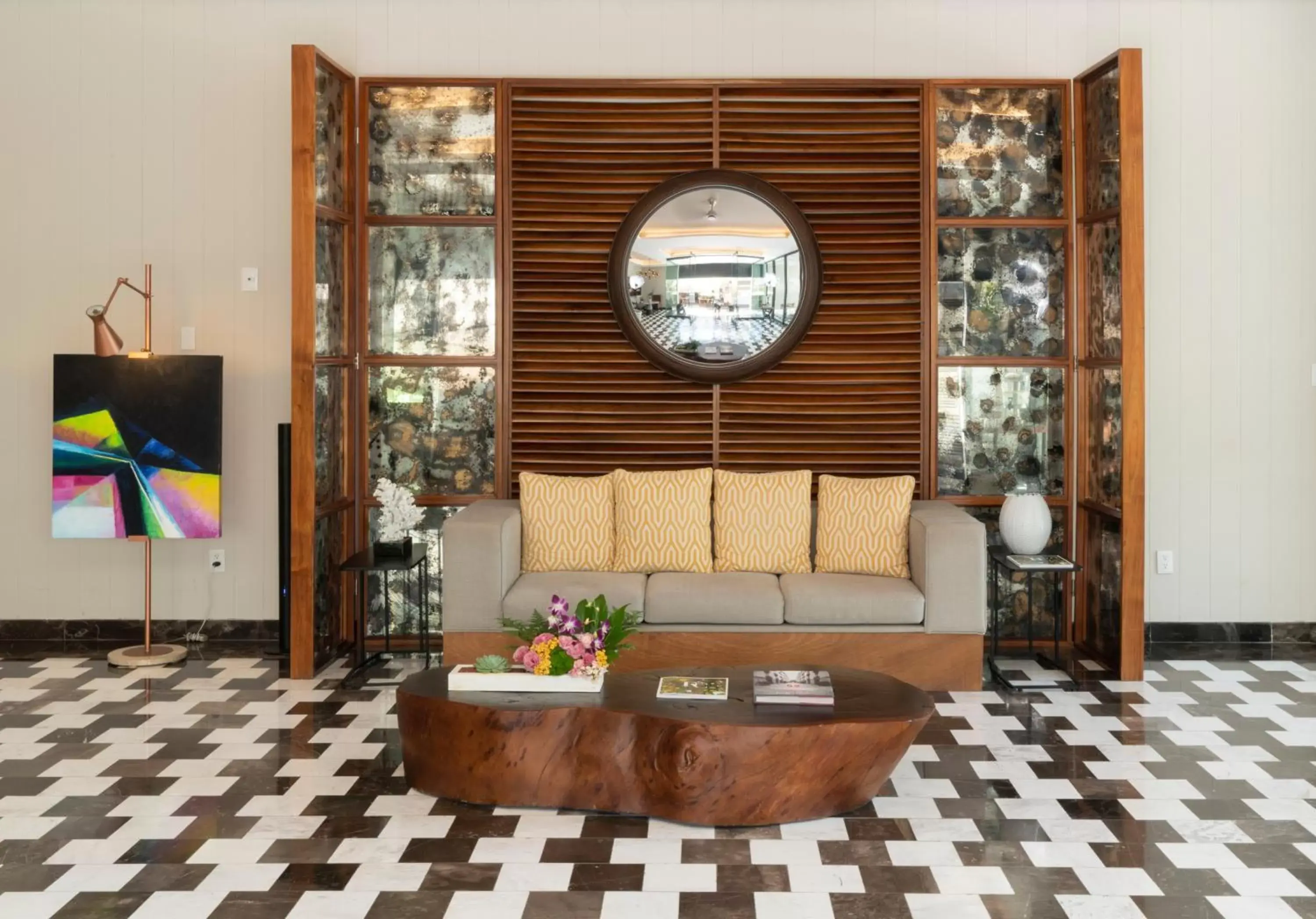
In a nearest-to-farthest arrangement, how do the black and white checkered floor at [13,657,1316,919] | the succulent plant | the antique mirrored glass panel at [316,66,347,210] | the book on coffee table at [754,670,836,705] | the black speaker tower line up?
1. the black and white checkered floor at [13,657,1316,919]
2. the book on coffee table at [754,670,836,705]
3. the succulent plant
4. the antique mirrored glass panel at [316,66,347,210]
5. the black speaker tower

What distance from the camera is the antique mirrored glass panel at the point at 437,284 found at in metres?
6.38

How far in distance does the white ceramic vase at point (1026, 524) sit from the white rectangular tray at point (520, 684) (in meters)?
2.46

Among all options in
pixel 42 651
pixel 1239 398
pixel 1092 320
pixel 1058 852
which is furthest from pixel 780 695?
pixel 42 651

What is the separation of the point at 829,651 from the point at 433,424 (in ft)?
7.50

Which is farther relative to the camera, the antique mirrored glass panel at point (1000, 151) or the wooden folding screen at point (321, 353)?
the antique mirrored glass panel at point (1000, 151)

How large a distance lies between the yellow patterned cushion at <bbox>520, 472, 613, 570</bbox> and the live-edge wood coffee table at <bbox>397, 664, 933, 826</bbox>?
169 cm

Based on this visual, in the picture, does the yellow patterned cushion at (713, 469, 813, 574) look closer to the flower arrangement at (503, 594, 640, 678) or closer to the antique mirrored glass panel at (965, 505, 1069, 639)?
the antique mirrored glass panel at (965, 505, 1069, 639)

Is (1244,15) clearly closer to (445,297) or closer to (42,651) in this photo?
(445,297)

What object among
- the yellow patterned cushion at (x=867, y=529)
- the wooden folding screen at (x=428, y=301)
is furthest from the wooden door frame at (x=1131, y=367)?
the wooden folding screen at (x=428, y=301)

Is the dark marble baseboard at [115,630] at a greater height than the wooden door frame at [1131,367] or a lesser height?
lesser

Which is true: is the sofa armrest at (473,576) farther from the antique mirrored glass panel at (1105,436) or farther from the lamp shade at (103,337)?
the antique mirrored glass panel at (1105,436)

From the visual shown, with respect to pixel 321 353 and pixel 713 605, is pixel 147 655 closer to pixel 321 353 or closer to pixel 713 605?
pixel 321 353

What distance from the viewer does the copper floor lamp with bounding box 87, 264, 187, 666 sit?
5949mm

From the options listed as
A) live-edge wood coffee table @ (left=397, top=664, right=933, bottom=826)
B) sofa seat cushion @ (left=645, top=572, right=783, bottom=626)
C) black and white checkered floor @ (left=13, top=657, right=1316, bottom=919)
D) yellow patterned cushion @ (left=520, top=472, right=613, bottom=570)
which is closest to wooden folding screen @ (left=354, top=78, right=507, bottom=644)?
yellow patterned cushion @ (left=520, top=472, right=613, bottom=570)
